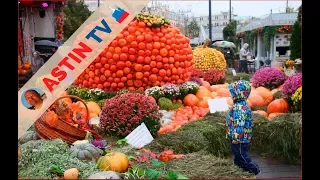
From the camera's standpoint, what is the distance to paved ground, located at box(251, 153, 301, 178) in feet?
18.9

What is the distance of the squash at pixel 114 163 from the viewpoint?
4.21 meters

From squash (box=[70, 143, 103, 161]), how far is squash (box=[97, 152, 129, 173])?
9.8 inches

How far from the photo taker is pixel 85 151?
15.0 ft

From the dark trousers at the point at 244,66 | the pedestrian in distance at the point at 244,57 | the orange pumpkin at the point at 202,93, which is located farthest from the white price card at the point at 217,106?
the dark trousers at the point at 244,66

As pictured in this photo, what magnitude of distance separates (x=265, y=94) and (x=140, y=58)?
8.85 ft

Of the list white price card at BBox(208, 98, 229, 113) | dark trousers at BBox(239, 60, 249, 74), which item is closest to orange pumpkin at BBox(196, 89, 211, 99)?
white price card at BBox(208, 98, 229, 113)

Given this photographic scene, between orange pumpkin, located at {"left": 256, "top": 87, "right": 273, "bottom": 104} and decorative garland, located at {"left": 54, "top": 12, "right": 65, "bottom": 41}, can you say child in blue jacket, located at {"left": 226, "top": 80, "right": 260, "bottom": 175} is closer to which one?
orange pumpkin, located at {"left": 256, "top": 87, "right": 273, "bottom": 104}

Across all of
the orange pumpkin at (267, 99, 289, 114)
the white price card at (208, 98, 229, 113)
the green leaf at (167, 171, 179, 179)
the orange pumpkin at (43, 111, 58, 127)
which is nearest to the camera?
the green leaf at (167, 171, 179, 179)

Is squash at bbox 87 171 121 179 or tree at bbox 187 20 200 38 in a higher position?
tree at bbox 187 20 200 38

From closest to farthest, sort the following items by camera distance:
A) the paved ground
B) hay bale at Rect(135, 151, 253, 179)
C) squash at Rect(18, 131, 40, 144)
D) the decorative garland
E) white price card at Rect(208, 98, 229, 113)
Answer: hay bale at Rect(135, 151, 253, 179) < squash at Rect(18, 131, 40, 144) < the paved ground < white price card at Rect(208, 98, 229, 113) < the decorative garland
